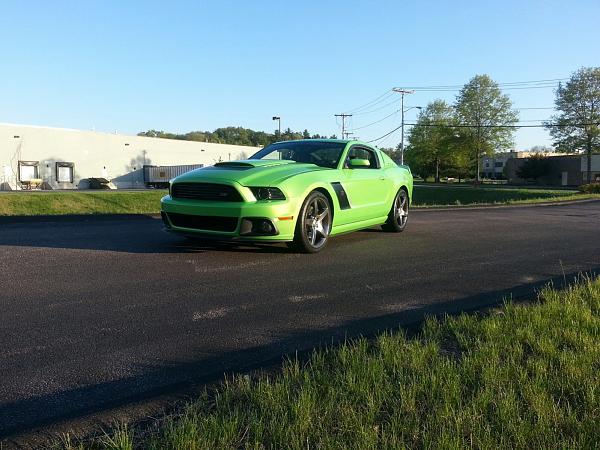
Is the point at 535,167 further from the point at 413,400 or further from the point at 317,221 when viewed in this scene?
the point at 413,400

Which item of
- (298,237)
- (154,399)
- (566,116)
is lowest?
(154,399)

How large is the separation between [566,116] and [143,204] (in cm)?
5978

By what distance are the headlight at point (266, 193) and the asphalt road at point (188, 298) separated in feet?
2.43

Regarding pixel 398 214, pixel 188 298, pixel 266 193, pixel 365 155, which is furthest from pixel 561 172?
pixel 188 298

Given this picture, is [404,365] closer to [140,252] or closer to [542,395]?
[542,395]

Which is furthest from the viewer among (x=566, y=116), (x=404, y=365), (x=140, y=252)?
(x=566, y=116)

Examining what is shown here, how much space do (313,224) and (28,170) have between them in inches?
2048

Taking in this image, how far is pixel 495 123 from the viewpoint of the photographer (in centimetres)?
6988

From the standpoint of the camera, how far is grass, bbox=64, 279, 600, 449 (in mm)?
2094

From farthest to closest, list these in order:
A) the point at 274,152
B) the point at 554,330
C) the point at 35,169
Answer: the point at 35,169
the point at 274,152
the point at 554,330

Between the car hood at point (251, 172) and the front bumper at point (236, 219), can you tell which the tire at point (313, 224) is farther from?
the car hood at point (251, 172)

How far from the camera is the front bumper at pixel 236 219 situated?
590 centimetres

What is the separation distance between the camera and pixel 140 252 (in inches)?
251

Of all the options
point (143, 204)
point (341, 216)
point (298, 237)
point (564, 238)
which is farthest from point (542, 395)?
point (143, 204)
